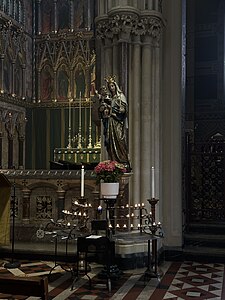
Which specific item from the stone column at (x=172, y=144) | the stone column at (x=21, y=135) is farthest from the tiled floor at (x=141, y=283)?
the stone column at (x=21, y=135)

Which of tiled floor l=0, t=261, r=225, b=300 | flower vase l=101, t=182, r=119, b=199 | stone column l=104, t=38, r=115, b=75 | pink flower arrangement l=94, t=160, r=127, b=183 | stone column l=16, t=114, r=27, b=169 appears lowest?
tiled floor l=0, t=261, r=225, b=300

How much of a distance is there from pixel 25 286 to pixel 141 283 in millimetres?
3809

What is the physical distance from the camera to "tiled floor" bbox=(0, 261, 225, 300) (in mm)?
6535

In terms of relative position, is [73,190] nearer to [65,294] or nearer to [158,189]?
[158,189]

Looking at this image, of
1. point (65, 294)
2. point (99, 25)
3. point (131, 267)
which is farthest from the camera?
point (99, 25)

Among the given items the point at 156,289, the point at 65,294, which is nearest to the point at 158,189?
the point at 156,289

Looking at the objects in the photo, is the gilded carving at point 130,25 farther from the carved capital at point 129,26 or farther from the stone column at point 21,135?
the stone column at point 21,135

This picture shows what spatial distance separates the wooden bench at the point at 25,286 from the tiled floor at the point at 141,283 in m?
A: 2.82

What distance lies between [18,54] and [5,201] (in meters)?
7.11

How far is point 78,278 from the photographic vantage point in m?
7.20

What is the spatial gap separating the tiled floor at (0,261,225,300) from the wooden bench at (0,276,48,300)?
9.24 feet

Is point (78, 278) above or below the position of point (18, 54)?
below

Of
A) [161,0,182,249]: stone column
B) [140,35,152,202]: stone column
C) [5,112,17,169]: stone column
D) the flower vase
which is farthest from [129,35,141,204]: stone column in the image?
[5,112,17,169]: stone column

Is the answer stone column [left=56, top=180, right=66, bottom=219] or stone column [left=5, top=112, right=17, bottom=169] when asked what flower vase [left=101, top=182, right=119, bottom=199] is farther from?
stone column [left=5, top=112, right=17, bottom=169]
